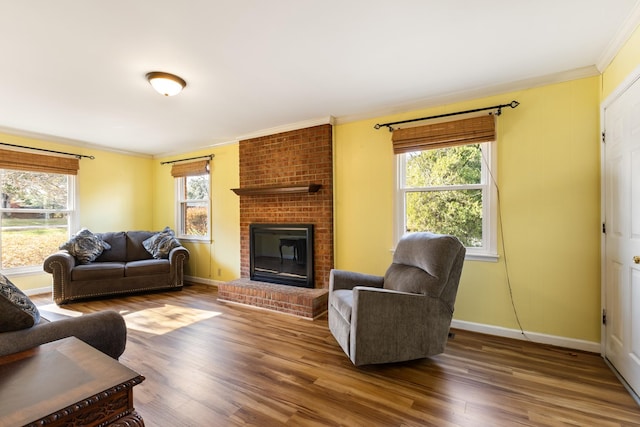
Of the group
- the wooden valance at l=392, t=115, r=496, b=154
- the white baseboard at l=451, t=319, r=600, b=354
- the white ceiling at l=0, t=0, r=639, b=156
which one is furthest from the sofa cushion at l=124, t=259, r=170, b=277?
the white baseboard at l=451, t=319, r=600, b=354

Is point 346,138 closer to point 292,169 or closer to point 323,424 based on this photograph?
point 292,169

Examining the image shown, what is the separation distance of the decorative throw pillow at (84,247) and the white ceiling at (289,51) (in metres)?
1.69

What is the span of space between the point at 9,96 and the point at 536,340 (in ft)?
18.1

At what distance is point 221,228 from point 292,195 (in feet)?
5.11

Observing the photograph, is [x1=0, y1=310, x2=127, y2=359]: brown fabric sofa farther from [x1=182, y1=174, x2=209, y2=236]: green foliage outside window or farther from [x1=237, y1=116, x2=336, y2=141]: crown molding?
[x1=182, y1=174, x2=209, y2=236]: green foliage outside window

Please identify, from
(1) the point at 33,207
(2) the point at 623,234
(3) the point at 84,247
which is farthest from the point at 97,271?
(2) the point at 623,234

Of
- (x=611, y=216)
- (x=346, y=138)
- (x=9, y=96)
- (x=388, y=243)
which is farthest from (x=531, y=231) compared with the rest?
(x=9, y=96)

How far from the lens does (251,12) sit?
169 centimetres

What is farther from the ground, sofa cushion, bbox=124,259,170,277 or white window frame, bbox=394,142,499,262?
white window frame, bbox=394,142,499,262

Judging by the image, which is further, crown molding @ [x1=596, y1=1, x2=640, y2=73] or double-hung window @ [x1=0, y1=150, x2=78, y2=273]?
double-hung window @ [x1=0, y1=150, x2=78, y2=273]

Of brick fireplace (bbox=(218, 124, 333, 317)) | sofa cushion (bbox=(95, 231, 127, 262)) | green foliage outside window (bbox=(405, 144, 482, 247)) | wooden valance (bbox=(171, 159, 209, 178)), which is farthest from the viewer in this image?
wooden valance (bbox=(171, 159, 209, 178))

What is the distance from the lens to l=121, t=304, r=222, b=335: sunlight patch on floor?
9.52ft

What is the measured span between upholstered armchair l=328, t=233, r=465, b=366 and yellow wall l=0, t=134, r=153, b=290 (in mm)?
4702

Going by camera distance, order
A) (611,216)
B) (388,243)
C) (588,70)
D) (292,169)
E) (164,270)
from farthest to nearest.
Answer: (164,270) → (292,169) → (388,243) → (588,70) → (611,216)
